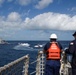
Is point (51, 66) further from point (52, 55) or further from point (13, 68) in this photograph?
point (13, 68)

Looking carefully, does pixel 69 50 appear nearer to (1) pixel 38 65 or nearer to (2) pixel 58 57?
(2) pixel 58 57

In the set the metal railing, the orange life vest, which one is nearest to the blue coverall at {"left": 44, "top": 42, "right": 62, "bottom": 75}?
the orange life vest

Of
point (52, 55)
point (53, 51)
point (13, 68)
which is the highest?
point (53, 51)

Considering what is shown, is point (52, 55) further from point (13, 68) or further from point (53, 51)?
point (13, 68)

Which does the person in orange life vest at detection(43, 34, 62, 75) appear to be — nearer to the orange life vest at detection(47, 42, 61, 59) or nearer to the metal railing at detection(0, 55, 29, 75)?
the orange life vest at detection(47, 42, 61, 59)

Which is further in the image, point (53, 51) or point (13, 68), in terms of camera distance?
point (53, 51)

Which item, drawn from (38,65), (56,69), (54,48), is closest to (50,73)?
(56,69)

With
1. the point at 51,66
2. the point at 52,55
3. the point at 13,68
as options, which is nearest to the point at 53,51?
the point at 52,55

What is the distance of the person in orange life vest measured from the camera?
822 cm

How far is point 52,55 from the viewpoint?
8.23 meters

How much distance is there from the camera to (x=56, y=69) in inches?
327

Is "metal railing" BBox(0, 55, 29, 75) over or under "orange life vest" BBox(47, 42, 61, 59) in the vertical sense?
under

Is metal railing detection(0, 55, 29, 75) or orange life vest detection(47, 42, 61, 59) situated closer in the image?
metal railing detection(0, 55, 29, 75)

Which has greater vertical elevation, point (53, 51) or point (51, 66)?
point (53, 51)
